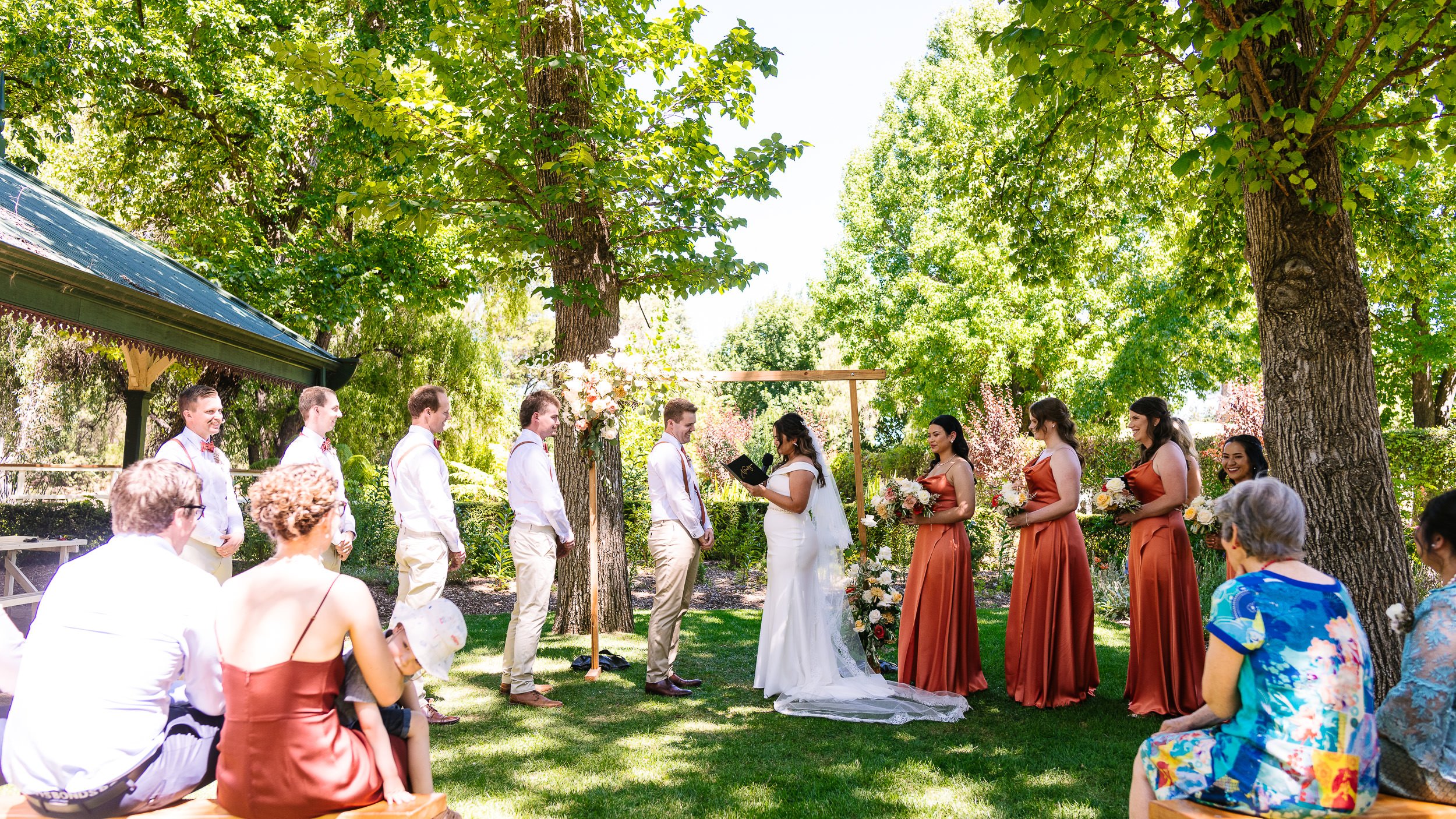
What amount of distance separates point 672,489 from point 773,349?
117 ft

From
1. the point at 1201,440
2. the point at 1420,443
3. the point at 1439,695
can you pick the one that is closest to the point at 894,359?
the point at 1201,440

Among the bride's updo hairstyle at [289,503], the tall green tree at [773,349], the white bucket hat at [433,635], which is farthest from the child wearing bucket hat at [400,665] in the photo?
the tall green tree at [773,349]

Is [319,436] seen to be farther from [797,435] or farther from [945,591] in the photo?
[945,591]

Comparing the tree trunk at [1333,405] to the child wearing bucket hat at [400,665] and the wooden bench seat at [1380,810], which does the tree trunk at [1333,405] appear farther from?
the child wearing bucket hat at [400,665]

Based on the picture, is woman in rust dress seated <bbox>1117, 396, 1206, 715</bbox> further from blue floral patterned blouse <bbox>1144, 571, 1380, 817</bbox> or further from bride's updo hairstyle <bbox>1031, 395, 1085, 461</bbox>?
blue floral patterned blouse <bbox>1144, 571, 1380, 817</bbox>

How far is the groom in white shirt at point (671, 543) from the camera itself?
6.57m

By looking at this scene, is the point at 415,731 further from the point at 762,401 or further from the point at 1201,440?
the point at 762,401

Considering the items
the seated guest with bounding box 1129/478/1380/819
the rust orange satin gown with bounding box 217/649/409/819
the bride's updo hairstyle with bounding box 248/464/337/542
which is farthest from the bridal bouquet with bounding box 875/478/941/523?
the rust orange satin gown with bounding box 217/649/409/819

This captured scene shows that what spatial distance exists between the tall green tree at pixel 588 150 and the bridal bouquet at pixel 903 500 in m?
2.78

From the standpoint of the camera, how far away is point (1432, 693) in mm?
2891

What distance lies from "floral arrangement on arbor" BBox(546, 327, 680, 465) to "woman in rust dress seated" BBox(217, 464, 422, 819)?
13.9ft

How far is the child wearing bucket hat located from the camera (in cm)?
293

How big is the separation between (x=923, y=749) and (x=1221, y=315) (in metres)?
16.4

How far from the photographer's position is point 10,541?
839cm
